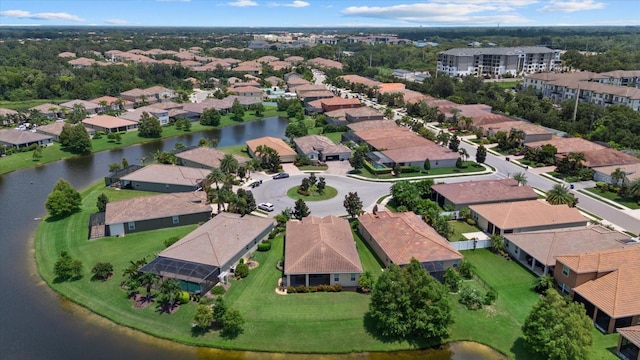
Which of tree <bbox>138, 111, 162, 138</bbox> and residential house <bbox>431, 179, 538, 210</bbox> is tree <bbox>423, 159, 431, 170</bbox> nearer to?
residential house <bbox>431, 179, 538, 210</bbox>

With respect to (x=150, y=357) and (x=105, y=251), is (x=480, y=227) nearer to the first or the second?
(x=150, y=357)

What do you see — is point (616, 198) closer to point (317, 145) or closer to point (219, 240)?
point (317, 145)

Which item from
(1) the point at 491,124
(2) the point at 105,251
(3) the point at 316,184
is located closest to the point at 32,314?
(2) the point at 105,251

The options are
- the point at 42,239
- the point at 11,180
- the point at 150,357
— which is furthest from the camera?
the point at 11,180

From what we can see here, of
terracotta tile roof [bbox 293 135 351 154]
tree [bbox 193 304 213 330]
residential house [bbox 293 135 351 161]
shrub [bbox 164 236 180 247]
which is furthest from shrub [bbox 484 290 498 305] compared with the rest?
terracotta tile roof [bbox 293 135 351 154]

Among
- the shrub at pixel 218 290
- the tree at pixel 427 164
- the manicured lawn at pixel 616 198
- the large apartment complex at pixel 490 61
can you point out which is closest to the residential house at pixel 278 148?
the tree at pixel 427 164

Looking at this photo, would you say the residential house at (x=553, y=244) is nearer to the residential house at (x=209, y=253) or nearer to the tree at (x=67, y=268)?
the residential house at (x=209, y=253)
